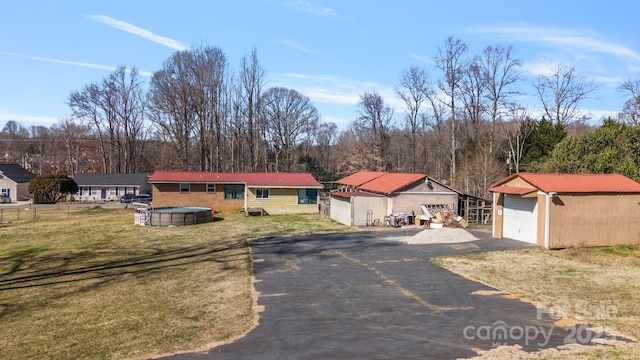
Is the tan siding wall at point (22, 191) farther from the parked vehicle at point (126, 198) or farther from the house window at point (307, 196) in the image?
the house window at point (307, 196)

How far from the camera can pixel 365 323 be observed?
10023mm

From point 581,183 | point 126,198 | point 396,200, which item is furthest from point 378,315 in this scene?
point 126,198

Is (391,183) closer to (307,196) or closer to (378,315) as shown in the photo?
(307,196)

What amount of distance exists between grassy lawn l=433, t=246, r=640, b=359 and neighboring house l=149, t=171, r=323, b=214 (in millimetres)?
20459

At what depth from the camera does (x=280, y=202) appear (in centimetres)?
3684

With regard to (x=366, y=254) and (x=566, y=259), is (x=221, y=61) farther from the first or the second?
(x=566, y=259)

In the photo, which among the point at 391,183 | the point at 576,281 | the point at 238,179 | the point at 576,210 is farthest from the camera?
the point at 238,179

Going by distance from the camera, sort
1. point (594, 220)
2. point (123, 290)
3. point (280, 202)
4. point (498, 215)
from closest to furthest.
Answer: point (123, 290)
point (594, 220)
point (498, 215)
point (280, 202)

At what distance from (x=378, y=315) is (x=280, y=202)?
87.5ft

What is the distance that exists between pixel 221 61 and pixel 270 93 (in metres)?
10.1

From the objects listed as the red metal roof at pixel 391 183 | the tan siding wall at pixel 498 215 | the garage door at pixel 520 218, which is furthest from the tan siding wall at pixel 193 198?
the garage door at pixel 520 218

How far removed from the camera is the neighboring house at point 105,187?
52.7 meters

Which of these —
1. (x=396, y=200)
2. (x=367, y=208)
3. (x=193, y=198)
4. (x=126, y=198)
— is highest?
(x=396, y=200)

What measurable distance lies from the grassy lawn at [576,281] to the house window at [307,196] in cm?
2034
